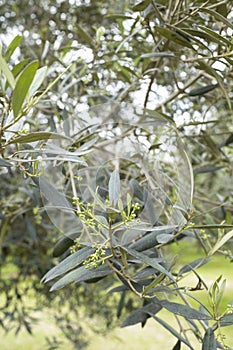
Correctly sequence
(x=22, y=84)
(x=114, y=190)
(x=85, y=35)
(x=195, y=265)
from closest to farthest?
(x=22, y=84), (x=114, y=190), (x=195, y=265), (x=85, y=35)

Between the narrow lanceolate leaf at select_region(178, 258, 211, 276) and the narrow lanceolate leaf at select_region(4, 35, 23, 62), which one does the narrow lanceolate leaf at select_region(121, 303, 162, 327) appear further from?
the narrow lanceolate leaf at select_region(4, 35, 23, 62)

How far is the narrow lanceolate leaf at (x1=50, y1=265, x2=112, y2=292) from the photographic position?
61cm

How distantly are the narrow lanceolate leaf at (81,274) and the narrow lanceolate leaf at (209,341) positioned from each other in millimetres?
135

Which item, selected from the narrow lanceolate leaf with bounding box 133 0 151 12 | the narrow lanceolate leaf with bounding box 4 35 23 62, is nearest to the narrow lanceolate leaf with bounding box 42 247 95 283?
the narrow lanceolate leaf with bounding box 4 35 23 62

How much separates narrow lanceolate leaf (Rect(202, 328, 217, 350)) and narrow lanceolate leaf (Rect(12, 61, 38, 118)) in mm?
343

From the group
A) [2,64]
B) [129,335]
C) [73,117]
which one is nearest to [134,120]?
[73,117]

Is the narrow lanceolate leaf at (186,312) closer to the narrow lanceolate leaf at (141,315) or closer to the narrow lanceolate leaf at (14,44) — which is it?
the narrow lanceolate leaf at (141,315)

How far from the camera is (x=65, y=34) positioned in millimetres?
1965

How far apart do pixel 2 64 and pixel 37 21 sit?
1.81m

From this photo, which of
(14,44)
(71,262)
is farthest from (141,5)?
(71,262)

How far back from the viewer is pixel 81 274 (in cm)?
61

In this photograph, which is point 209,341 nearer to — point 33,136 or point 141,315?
point 141,315

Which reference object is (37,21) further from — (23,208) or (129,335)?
(129,335)

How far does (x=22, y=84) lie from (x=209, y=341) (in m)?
0.36
